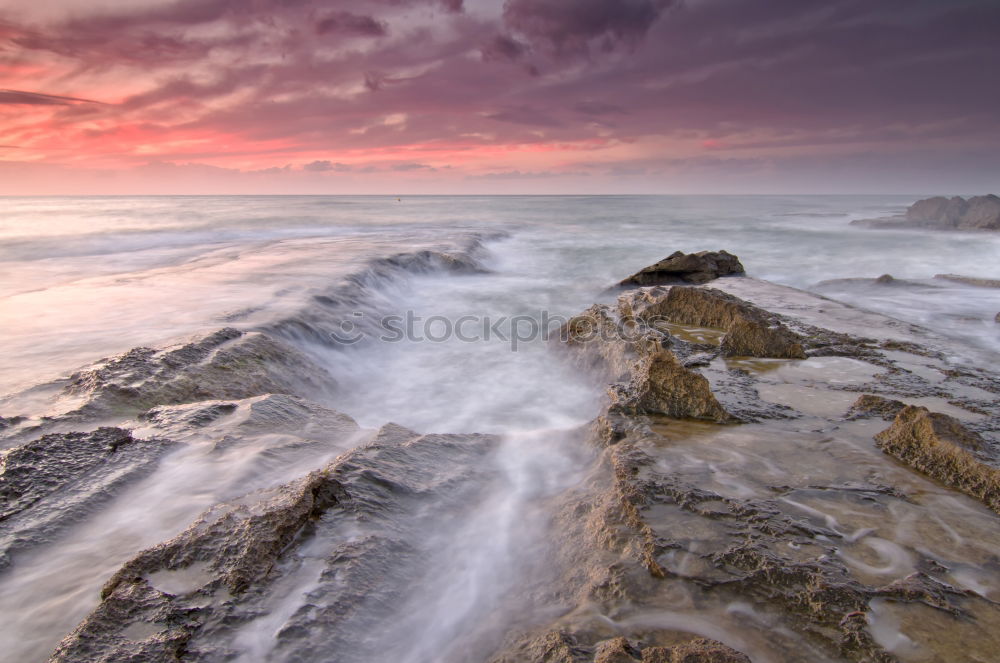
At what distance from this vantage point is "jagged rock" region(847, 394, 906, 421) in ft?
12.5

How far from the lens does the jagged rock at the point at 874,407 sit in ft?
12.5

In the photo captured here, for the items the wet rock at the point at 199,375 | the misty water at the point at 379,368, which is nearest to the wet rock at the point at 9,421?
the misty water at the point at 379,368

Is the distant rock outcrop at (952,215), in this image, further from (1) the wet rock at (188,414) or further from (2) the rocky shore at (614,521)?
(1) the wet rock at (188,414)

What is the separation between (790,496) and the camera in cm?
284

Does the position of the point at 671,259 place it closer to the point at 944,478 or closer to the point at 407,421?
the point at 407,421

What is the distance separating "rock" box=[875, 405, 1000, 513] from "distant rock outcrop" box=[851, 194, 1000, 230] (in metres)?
32.0

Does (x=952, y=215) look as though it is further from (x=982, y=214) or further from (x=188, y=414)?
(x=188, y=414)

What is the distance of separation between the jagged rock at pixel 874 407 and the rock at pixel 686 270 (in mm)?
7283

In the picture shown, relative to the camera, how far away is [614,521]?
274 cm

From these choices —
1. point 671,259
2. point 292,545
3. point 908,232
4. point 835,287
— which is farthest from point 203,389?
point 908,232

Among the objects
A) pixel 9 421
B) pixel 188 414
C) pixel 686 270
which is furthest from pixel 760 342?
pixel 9 421

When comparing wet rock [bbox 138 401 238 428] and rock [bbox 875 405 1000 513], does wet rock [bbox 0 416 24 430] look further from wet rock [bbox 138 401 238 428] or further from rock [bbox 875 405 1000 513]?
rock [bbox 875 405 1000 513]

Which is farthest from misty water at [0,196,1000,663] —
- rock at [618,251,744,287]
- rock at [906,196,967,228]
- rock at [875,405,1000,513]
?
rock at [906,196,967,228]

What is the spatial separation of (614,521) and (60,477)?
10.8 feet
